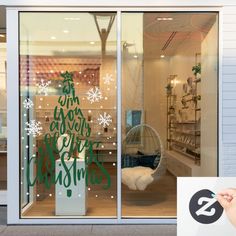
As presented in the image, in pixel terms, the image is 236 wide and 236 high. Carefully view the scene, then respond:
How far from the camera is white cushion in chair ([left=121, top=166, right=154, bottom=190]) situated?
540cm

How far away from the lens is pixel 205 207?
9.39 ft

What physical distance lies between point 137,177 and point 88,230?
1.19m

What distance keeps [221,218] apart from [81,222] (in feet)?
8.71

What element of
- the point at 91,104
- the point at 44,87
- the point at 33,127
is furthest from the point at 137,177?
the point at 44,87

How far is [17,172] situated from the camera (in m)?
5.01

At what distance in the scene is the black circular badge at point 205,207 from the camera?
111 inches

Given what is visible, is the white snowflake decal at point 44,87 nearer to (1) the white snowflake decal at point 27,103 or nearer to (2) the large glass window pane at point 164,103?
(1) the white snowflake decal at point 27,103

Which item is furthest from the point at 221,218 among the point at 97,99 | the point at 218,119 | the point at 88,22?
the point at 88,22

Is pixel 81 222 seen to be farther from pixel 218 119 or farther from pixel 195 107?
pixel 195 107

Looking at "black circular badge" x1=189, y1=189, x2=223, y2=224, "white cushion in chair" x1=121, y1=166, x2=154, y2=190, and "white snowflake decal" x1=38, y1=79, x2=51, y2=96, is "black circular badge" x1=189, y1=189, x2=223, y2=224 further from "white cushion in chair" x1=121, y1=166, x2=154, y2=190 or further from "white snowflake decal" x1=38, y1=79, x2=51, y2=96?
"white snowflake decal" x1=38, y1=79, x2=51, y2=96

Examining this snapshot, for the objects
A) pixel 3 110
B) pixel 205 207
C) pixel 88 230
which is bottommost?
pixel 88 230

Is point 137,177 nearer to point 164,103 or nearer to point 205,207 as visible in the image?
point 164,103

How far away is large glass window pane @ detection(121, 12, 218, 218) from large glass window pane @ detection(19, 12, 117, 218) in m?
0.24

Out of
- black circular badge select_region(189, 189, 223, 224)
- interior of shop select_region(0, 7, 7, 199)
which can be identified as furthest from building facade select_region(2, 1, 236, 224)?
black circular badge select_region(189, 189, 223, 224)
